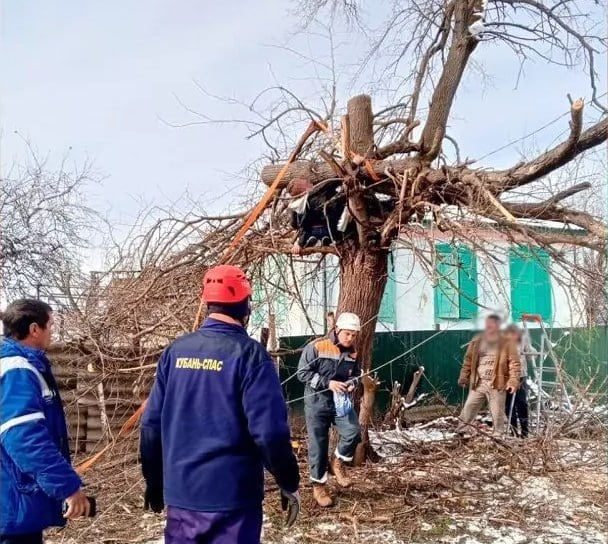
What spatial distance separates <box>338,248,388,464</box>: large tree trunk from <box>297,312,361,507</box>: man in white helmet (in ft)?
3.26

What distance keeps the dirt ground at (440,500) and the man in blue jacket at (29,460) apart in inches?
72.7

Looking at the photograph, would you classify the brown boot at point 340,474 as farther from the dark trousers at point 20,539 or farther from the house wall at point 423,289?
the dark trousers at point 20,539

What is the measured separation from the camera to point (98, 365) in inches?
261

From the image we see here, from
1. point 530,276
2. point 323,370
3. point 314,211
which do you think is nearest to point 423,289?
point 323,370

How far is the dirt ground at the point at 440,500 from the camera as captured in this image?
441cm

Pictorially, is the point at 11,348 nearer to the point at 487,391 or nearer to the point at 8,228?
the point at 487,391

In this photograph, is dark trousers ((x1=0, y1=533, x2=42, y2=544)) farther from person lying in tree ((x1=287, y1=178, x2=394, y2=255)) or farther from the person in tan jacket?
the person in tan jacket

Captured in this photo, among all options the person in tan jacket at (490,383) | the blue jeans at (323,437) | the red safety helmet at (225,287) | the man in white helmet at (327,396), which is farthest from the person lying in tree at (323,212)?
the red safety helmet at (225,287)

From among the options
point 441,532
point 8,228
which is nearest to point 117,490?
point 441,532

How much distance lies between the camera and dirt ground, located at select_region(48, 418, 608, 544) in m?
4.41

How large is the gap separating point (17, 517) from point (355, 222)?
3827 millimetres

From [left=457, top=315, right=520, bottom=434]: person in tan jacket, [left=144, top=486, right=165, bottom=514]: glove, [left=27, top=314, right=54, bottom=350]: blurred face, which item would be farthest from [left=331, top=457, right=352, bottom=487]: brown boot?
[left=27, top=314, right=54, bottom=350]: blurred face

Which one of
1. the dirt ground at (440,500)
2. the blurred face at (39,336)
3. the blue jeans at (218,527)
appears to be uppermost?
the blurred face at (39,336)

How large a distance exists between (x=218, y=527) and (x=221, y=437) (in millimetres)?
373
